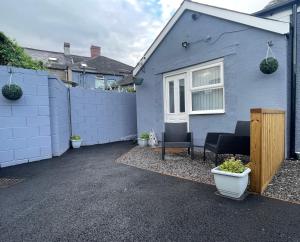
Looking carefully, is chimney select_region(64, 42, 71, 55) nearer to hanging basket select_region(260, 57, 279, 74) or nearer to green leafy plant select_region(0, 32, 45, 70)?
green leafy plant select_region(0, 32, 45, 70)

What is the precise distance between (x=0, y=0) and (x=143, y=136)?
7574 mm

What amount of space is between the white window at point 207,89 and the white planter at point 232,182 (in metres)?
3.20

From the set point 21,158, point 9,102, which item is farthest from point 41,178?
point 9,102

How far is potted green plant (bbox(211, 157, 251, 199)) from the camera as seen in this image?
288 centimetres

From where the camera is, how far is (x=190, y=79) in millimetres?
6664

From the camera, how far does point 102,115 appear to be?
8930mm

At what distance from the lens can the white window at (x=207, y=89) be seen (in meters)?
5.94

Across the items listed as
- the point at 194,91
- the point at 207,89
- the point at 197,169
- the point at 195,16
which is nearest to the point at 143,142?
the point at 194,91

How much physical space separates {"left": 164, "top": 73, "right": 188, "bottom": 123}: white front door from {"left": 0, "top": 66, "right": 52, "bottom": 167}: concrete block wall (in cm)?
408

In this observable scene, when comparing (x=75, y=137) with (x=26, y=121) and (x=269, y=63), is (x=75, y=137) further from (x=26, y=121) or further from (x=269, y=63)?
(x=269, y=63)

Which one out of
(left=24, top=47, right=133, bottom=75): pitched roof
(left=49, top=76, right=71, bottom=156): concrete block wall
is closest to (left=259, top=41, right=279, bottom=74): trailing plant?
(left=49, top=76, right=71, bottom=156): concrete block wall

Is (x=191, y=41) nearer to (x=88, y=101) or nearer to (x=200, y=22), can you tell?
(x=200, y=22)

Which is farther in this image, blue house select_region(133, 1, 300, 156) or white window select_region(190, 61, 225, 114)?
white window select_region(190, 61, 225, 114)

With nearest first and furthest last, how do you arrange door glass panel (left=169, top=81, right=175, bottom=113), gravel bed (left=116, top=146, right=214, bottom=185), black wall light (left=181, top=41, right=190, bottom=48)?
gravel bed (left=116, top=146, right=214, bottom=185)
black wall light (left=181, top=41, right=190, bottom=48)
door glass panel (left=169, top=81, right=175, bottom=113)
